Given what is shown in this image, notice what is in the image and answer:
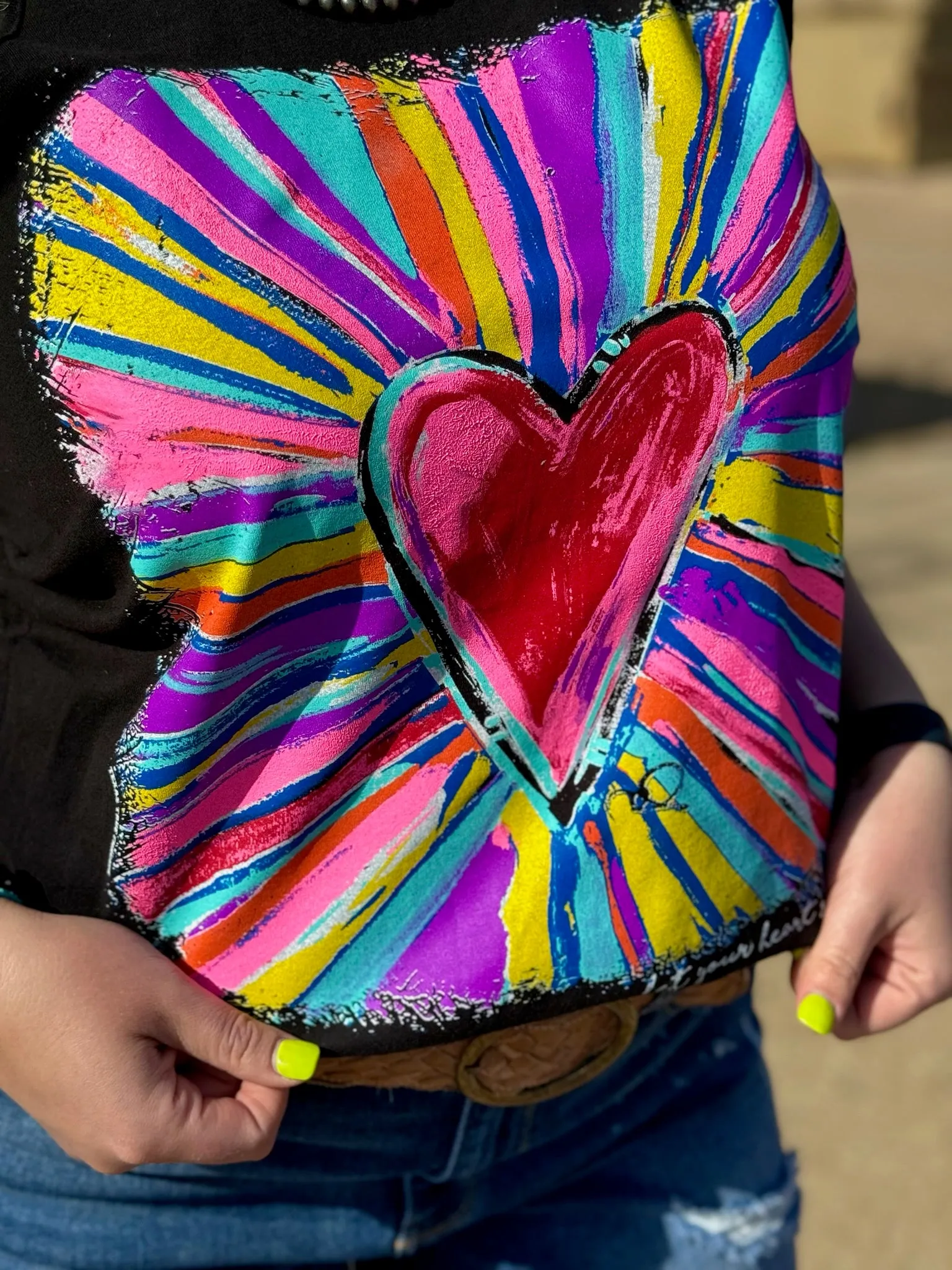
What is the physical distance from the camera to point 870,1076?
1.89 m

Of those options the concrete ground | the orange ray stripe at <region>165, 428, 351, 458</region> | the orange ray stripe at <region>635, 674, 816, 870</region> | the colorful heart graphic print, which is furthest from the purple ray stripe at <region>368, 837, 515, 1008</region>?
the concrete ground

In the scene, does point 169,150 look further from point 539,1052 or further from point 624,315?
point 539,1052

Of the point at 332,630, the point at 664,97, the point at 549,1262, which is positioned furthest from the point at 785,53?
the point at 549,1262

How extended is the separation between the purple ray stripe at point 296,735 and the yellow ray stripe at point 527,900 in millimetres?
86

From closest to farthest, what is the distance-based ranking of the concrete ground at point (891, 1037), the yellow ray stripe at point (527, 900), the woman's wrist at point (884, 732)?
the yellow ray stripe at point (527, 900)
the woman's wrist at point (884, 732)
the concrete ground at point (891, 1037)

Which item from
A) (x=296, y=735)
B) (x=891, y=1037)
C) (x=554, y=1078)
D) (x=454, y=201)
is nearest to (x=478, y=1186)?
(x=554, y=1078)

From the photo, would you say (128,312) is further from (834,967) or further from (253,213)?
(834,967)

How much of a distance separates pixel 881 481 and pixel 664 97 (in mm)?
3712

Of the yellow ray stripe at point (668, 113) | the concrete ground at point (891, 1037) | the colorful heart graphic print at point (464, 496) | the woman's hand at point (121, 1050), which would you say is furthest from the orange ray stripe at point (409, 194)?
the concrete ground at point (891, 1037)

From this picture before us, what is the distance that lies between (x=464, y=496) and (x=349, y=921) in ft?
0.69

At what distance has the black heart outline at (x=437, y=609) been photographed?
61cm

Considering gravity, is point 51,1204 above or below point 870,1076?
above

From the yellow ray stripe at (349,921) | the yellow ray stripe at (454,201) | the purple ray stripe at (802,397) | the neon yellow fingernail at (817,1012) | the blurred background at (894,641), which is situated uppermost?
the yellow ray stripe at (454,201)

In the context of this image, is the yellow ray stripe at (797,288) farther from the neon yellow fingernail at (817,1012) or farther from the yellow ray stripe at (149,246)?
the neon yellow fingernail at (817,1012)
